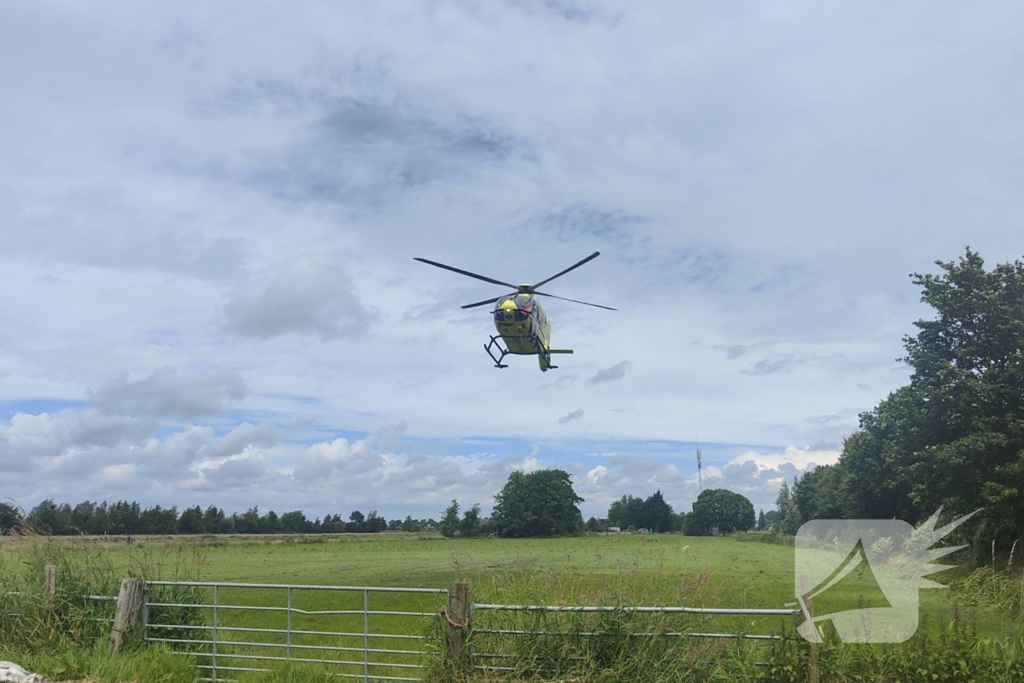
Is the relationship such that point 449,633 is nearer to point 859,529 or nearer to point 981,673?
point 981,673

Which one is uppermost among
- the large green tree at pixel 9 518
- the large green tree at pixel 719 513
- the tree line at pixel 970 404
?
the tree line at pixel 970 404

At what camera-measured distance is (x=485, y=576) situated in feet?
30.5

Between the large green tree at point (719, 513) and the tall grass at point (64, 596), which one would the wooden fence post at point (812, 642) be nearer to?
the tall grass at point (64, 596)

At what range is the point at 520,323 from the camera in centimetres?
2212

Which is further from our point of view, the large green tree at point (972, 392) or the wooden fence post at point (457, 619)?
the large green tree at point (972, 392)

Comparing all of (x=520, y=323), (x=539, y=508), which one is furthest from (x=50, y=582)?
(x=539, y=508)

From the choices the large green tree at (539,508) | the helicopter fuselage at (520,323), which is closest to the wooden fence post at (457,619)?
the helicopter fuselage at (520,323)

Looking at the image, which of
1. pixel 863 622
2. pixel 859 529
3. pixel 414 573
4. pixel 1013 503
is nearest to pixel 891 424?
pixel 1013 503

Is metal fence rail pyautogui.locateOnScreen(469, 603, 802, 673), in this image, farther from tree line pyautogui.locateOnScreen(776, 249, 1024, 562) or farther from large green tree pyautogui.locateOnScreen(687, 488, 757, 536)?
large green tree pyautogui.locateOnScreen(687, 488, 757, 536)

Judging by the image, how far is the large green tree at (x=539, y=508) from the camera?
69688 mm

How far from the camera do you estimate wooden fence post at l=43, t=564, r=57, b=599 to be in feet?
32.0

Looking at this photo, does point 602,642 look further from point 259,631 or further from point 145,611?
point 145,611

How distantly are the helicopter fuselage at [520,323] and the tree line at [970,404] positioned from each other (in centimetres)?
1363

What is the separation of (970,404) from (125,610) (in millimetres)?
25294
